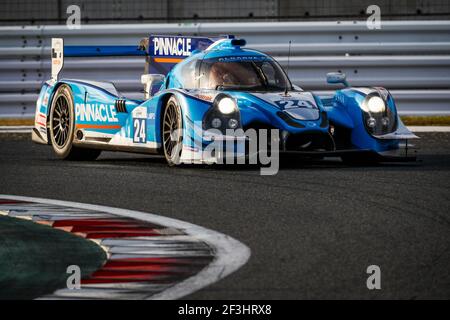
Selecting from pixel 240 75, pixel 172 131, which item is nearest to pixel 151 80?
pixel 240 75

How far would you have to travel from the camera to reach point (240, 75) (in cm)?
1134

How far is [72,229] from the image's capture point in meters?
7.28

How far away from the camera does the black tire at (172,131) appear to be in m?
10.8

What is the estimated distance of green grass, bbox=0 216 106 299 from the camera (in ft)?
18.1

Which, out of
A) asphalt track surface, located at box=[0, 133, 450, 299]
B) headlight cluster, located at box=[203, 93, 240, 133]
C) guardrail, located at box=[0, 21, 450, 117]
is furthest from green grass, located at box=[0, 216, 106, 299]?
guardrail, located at box=[0, 21, 450, 117]

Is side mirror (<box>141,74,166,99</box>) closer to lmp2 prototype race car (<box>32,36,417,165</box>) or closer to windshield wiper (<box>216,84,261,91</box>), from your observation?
lmp2 prototype race car (<box>32,36,417,165</box>)

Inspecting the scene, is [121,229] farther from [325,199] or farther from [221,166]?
[221,166]

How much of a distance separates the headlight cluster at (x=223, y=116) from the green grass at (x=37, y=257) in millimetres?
3219

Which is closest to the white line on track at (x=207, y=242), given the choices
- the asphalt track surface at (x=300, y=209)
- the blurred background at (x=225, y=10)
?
the asphalt track surface at (x=300, y=209)

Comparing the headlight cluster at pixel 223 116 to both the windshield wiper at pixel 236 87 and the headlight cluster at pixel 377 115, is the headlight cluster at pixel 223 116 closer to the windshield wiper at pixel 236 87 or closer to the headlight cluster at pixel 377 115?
the windshield wiper at pixel 236 87

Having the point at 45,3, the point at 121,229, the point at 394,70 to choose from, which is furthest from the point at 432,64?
the point at 121,229

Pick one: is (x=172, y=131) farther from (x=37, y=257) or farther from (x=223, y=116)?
(x=37, y=257)

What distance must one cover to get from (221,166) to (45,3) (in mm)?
5938

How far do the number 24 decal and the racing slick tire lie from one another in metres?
1.15
